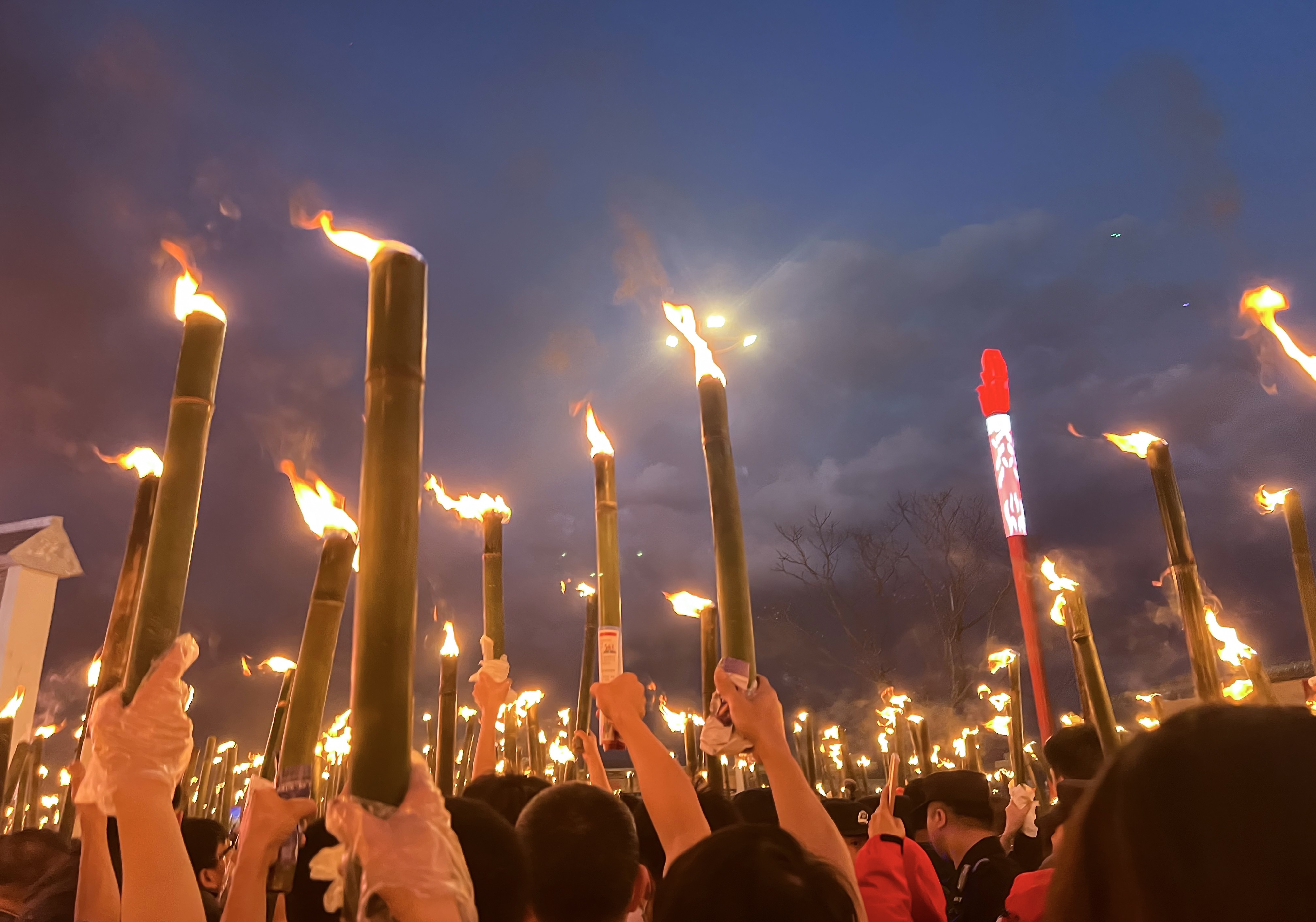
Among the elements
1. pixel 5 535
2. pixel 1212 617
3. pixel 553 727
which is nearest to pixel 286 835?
pixel 1212 617

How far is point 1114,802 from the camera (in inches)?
60.6

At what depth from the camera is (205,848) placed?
4395 mm

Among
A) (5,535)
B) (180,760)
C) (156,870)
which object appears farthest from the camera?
(5,535)

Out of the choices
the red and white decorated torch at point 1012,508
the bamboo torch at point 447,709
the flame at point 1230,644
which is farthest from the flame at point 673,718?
the red and white decorated torch at point 1012,508

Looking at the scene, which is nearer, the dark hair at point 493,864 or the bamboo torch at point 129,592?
the dark hair at point 493,864

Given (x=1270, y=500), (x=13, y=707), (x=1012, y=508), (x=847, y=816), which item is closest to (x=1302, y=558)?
(x=1270, y=500)

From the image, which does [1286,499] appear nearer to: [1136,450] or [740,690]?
[1136,450]

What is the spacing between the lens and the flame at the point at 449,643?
254 inches

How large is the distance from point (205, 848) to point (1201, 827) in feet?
15.3

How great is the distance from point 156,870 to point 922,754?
12606mm

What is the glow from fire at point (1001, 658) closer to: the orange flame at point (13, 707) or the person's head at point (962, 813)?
the person's head at point (962, 813)

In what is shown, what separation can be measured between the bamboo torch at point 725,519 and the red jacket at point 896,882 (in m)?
1.29

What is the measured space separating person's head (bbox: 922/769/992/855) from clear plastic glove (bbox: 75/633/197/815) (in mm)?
4782

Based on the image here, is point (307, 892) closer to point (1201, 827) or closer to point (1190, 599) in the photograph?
point (1201, 827)
